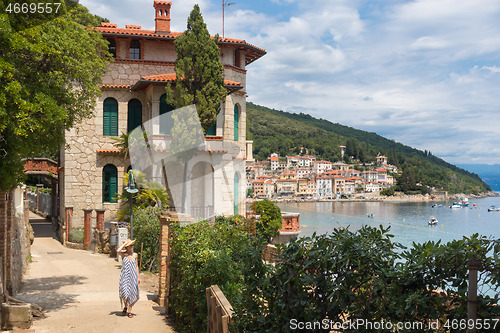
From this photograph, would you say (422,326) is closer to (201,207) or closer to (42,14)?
(42,14)

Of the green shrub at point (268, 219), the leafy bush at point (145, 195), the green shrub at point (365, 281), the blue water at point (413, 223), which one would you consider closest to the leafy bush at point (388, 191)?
the blue water at point (413, 223)

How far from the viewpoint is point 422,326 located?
3295 millimetres

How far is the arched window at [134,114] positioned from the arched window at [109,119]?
675 millimetres

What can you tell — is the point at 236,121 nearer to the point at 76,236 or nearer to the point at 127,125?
the point at 127,125

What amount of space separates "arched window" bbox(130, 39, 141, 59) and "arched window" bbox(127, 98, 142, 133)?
2.40 meters

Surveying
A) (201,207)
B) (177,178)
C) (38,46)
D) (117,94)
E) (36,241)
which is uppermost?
(117,94)

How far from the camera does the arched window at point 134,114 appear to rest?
80.2 feet

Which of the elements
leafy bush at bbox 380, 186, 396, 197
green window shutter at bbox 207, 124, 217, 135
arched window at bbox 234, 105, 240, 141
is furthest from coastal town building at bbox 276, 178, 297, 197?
green window shutter at bbox 207, 124, 217, 135

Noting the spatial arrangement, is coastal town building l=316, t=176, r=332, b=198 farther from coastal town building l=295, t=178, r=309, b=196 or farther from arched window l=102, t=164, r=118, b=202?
arched window l=102, t=164, r=118, b=202

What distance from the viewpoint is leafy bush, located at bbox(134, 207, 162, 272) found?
636 inches

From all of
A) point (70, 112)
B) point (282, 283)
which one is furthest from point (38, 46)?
point (282, 283)

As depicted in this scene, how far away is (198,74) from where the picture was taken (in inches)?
841

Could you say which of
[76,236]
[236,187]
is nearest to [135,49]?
[236,187]

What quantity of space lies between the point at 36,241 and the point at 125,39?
37.6 ft
